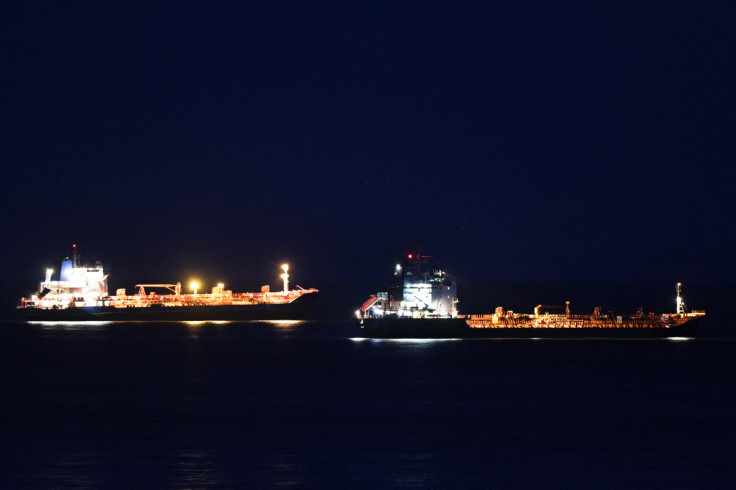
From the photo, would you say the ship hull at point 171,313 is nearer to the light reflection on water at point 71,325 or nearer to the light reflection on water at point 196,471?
the light reflection on water at point 71,325

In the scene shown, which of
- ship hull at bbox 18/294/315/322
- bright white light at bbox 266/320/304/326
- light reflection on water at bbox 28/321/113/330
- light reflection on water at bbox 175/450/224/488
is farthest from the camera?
ship hull at bbox 18/294/315/322

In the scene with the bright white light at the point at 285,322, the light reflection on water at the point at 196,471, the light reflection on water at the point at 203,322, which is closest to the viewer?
the light reflection on water at the point at 196,471

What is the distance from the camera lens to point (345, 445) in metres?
33.0

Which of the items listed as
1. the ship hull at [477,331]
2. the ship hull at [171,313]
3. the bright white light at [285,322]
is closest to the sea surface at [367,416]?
the ship hull at [477,331]

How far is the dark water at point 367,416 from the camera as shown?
28.9 meters

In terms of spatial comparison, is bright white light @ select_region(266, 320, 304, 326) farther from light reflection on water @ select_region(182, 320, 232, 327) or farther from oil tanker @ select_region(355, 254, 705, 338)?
oil tanker @ select_region(355, 254, 705, 338)

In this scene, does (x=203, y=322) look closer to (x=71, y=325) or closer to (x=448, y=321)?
(x=71, y=325)

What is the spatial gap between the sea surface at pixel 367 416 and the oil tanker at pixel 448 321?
506cm

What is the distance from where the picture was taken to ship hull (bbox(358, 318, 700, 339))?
75.0 meters

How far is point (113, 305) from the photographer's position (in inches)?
4363

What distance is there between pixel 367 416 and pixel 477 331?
39080 mm

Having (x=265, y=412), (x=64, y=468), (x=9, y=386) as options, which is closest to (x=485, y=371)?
(x=265, y=412)

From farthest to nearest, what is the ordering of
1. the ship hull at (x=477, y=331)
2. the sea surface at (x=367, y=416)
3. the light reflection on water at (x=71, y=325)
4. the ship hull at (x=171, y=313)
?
the ship hull at (x=171, y=313) → the light reflection on water at (x=71, y=325) → the ship hull at (x=477, y=331) → the sea surface at (x=367, y=416)

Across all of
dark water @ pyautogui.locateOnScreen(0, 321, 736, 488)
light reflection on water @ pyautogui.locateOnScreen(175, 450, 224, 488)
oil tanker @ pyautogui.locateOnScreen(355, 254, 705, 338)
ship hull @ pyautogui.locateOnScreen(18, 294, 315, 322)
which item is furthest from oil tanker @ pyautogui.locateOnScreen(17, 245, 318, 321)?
light reflection on water @ pyautogui.locateOnScreen(175, 450, 224, 488)
